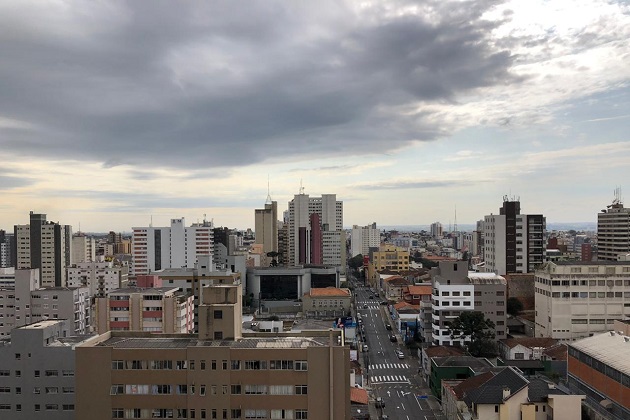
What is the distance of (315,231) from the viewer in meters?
115

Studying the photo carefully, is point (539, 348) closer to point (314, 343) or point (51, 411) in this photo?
point (314, 343)

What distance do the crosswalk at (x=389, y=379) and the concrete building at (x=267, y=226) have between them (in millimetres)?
110129

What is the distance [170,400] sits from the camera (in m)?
20.6

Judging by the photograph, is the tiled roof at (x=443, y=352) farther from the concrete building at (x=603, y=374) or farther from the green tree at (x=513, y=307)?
the green tree at (x=513, y=307)

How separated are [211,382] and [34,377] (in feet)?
46.3

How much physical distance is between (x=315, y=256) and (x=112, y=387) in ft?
310

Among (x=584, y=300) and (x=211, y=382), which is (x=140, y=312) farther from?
(x=584, y=300)

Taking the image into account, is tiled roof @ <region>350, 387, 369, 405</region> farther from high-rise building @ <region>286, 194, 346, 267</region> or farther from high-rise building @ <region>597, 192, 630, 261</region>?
high-rise building @ <region>286, 194, 346, 267</region>

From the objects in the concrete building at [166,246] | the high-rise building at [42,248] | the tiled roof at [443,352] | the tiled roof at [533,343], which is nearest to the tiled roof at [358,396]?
the tiled roof at [443,352]

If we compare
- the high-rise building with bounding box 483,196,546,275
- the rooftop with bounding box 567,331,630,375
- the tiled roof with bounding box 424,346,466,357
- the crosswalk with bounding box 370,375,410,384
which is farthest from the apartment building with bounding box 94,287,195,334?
the high-rise building with bounding box 483,196,546,275

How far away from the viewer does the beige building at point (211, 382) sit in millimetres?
20438

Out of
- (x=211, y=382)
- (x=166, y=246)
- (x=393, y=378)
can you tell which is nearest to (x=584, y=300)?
(x=393, y=378)

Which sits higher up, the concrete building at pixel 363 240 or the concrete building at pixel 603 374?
the concrete building at pixel 363 240

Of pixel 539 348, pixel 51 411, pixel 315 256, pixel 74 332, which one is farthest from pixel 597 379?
pixel 315 256
